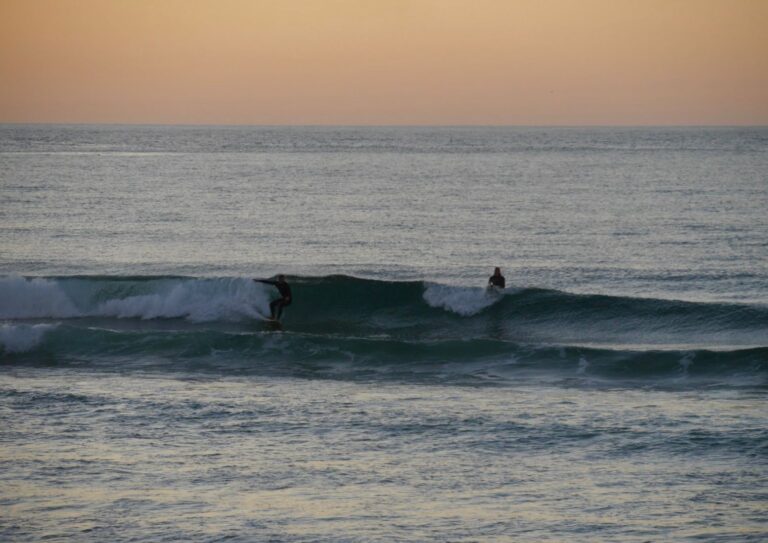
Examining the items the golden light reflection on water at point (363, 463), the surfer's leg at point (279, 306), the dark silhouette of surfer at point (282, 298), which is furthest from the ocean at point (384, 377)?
the dark silhouette of surfer at point (282, 298)

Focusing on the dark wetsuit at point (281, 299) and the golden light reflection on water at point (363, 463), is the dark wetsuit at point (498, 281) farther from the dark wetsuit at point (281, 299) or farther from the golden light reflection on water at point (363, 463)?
the golden light reflection on water at point (363, 463)

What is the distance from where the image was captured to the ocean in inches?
539

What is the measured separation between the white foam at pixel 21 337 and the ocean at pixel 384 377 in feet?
0.18

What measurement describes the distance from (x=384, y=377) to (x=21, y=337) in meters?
8.81

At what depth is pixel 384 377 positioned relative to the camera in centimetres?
2228

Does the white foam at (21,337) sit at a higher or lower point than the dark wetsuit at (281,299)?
lower

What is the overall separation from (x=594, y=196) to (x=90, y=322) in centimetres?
3997

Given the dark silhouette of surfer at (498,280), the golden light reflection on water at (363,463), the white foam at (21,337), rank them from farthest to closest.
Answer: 1. the dark silhouette of surfer at (498,280)
2. the white foam at (21,337)
3. the golden light reflection on water at (363,463)

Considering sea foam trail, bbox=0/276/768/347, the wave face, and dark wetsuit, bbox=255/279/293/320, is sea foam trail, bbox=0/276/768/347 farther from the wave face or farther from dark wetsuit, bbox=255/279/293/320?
dark wetsuit, bbox=255/279/293/320

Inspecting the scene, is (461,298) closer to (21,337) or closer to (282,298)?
(282,298)

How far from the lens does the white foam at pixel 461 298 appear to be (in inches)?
1178

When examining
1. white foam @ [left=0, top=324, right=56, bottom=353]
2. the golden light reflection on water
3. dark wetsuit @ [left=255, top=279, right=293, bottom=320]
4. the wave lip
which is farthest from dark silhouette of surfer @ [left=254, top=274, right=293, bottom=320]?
the golden light reflection on water

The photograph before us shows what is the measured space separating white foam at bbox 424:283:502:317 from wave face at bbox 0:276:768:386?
40 millimetres

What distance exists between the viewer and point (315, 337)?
25109 millimetres
